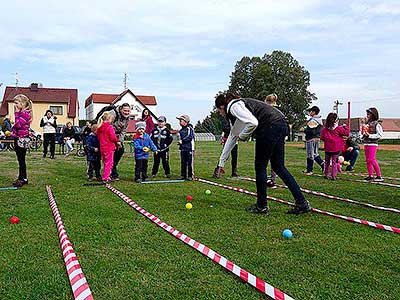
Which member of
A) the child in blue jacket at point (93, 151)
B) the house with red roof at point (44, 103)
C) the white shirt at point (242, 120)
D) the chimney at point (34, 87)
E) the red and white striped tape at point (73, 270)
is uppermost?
the chimney at point (34, 87)

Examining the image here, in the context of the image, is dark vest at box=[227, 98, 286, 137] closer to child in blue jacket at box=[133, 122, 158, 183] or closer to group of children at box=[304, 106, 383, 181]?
child in blue jacket at box=[133, 122, 158, 183]

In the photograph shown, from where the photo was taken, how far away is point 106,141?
957 centimetres

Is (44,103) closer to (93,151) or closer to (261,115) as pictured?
(93,151)

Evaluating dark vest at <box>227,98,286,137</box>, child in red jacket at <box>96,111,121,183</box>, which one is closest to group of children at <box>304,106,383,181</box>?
dark vest at <box>227,98,286,137</box>

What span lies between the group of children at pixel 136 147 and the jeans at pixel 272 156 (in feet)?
14.3

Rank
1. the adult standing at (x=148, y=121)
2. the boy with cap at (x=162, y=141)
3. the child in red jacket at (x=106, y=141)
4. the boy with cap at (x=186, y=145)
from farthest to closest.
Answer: the adult standing at (x=148, y=121) < the boy with cap at (x=162, y=141) < the boy with cap at (x=186, y=145) < the child in red jacket at (x=106, y=141)

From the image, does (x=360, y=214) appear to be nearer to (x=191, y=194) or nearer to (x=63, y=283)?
(x=191, y=194)

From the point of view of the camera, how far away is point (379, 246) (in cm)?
448

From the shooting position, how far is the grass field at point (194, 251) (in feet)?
11.1

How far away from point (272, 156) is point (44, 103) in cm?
5000

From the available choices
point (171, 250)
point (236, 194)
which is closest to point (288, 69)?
point (236, 194)

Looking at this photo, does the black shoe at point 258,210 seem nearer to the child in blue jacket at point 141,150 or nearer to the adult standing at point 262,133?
the adult standing at point 262,133

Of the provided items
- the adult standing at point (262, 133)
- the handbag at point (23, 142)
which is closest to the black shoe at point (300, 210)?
the adult standing at point (262, 133)

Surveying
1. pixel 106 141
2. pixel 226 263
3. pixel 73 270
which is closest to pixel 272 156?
pixel 226 263
